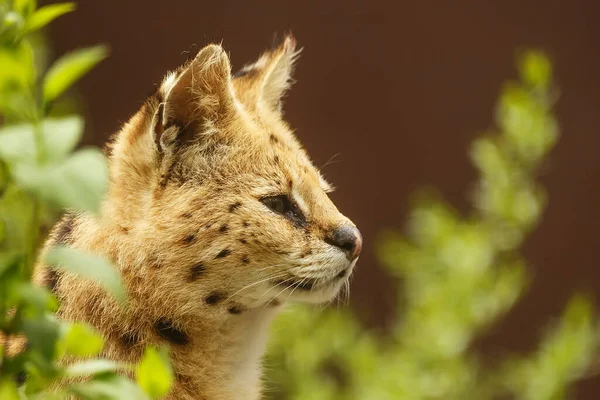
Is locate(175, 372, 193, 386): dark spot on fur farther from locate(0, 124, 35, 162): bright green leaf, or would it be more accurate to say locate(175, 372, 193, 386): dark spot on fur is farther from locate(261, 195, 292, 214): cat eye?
locate(0, 124, 35, 162): bright green leaf

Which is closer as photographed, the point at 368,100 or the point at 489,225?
the point at 489,225

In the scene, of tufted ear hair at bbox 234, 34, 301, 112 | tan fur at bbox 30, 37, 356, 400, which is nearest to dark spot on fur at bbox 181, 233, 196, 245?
tan fur at bbox 30, 37, 356, 400

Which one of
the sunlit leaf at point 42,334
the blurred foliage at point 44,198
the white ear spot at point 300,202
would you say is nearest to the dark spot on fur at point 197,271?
the white ear spot at point 300,202

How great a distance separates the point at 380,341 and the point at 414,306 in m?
1.39

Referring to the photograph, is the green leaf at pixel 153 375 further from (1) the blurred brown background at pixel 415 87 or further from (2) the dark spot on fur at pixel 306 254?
(1) the blurred brown background at pixel 415 87

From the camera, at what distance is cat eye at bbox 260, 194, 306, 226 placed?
72.3 inches

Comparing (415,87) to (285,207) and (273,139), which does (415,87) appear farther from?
(285,207)

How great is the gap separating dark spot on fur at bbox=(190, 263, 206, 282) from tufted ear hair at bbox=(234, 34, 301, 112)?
48 cm

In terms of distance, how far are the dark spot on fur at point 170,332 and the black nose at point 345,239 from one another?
33cm

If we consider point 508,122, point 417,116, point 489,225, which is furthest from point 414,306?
point 417,116

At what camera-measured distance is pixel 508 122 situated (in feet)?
9.23

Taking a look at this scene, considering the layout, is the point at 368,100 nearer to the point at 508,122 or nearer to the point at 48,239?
the point at 508,122

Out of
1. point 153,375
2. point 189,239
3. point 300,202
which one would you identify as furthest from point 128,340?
point 153,375

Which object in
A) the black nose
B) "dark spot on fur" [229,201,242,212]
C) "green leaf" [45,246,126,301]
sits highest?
the black nose
